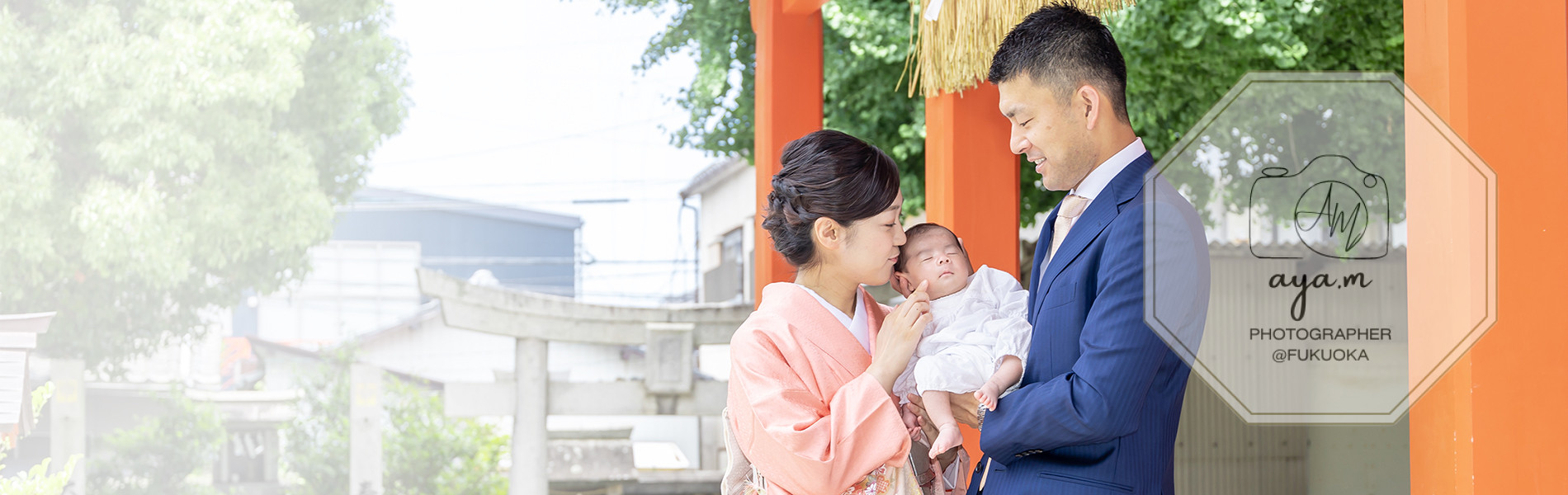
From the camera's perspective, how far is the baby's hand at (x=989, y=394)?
121cm

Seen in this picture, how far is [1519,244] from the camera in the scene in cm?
100

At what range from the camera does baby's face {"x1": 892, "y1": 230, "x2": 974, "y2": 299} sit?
1.49 m

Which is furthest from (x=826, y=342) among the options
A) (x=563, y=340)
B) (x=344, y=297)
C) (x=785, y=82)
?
(x=344, y=297)

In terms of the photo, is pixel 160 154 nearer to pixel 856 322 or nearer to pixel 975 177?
pixel 975 177

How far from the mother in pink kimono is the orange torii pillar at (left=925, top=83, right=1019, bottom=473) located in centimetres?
62

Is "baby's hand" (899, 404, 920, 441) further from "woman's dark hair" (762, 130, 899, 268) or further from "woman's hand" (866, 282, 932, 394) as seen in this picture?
"woman's dark hair" (762, 130, 899, 268)

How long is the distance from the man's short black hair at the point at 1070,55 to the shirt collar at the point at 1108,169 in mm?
40

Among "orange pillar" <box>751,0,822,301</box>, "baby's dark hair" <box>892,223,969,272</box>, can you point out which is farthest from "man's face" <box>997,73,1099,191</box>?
"orange pillar" <box>751,0,822,301</box>

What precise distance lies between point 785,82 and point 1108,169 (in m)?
1.55

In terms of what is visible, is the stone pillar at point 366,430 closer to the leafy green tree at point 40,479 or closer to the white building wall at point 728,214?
the leafy green tree at point 40,479

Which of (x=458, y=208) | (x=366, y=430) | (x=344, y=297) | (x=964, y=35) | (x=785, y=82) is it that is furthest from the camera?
(x=458, y=208)

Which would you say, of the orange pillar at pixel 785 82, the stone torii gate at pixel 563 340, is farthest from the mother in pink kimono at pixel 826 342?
the stone torii gate at pixel 563 340

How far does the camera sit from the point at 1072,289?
1187 mm

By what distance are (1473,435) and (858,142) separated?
77 centimetres
